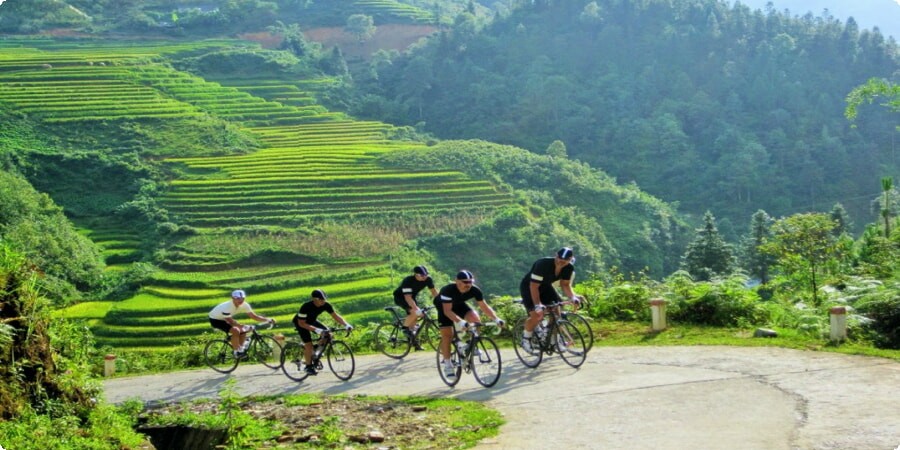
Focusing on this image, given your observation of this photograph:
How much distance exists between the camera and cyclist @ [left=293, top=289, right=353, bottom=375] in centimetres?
1291

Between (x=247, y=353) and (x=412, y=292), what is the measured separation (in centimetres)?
323

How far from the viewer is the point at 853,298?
13.9 m

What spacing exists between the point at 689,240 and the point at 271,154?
30.0 m

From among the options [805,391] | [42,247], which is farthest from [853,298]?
[42,247]

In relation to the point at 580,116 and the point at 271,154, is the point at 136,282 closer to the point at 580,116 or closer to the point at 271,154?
the point at 271,154

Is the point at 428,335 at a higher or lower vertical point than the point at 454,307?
lower

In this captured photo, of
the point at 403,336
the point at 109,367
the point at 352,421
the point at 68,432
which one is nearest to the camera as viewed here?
the point at 68,432

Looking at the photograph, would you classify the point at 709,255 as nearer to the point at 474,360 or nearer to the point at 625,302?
the point at 625,302

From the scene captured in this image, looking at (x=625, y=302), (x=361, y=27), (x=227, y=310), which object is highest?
(x=361, y=27)

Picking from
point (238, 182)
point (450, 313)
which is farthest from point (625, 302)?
point (238, 182)

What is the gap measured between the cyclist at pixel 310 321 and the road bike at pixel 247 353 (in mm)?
1648

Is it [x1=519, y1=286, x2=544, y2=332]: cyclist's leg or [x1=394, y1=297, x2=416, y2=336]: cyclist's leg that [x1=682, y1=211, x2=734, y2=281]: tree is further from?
[x1=519, y1=286, x2=544, y2=332]: cyclist's leg

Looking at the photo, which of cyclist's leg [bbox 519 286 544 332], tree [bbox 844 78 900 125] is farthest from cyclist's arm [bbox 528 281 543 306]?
tree [bbox 844 78 900 125]

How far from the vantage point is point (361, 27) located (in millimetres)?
114875
